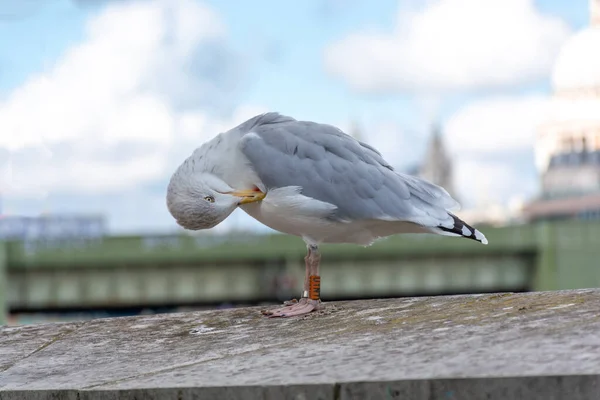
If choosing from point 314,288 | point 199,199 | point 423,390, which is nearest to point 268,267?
point 314,288

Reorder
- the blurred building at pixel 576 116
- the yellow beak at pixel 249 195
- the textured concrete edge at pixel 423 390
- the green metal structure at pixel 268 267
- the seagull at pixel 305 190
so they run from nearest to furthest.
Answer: the textured concrete edge at pixel 423 390, the seagull at pixel 305 190, the yellow beak at pixel 249 195, the green metal structure at pixel 268 267, the blurred building at pixel 576 116

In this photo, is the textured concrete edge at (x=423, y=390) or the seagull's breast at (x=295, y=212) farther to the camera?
the seagull's breast at (x=295, y=212)

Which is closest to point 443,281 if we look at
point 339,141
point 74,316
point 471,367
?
point 74,316

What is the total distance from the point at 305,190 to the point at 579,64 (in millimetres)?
173897

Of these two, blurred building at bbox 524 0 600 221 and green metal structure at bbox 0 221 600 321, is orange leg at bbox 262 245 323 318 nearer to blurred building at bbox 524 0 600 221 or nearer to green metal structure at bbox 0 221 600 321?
green metal structure at bbox 0 221 600 321

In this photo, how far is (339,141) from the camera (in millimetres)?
8031

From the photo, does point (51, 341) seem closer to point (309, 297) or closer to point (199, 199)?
point (199, 199)

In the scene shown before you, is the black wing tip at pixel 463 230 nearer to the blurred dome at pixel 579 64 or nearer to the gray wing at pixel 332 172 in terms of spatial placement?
the gray wing at pixel 332 172

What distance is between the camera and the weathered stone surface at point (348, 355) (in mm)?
4527

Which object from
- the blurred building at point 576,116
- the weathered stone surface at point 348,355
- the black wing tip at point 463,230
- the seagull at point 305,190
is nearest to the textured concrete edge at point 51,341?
the weathered stone surface at point 348,355

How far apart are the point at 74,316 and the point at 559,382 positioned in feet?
234

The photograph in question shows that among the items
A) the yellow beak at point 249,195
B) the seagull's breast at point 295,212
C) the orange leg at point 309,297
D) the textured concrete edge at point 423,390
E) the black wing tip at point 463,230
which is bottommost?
the textured concrete edge at point 423,390

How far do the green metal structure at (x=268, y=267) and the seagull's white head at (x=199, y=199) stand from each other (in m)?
43.1

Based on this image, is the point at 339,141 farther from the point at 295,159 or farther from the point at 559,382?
the point at 559,382
